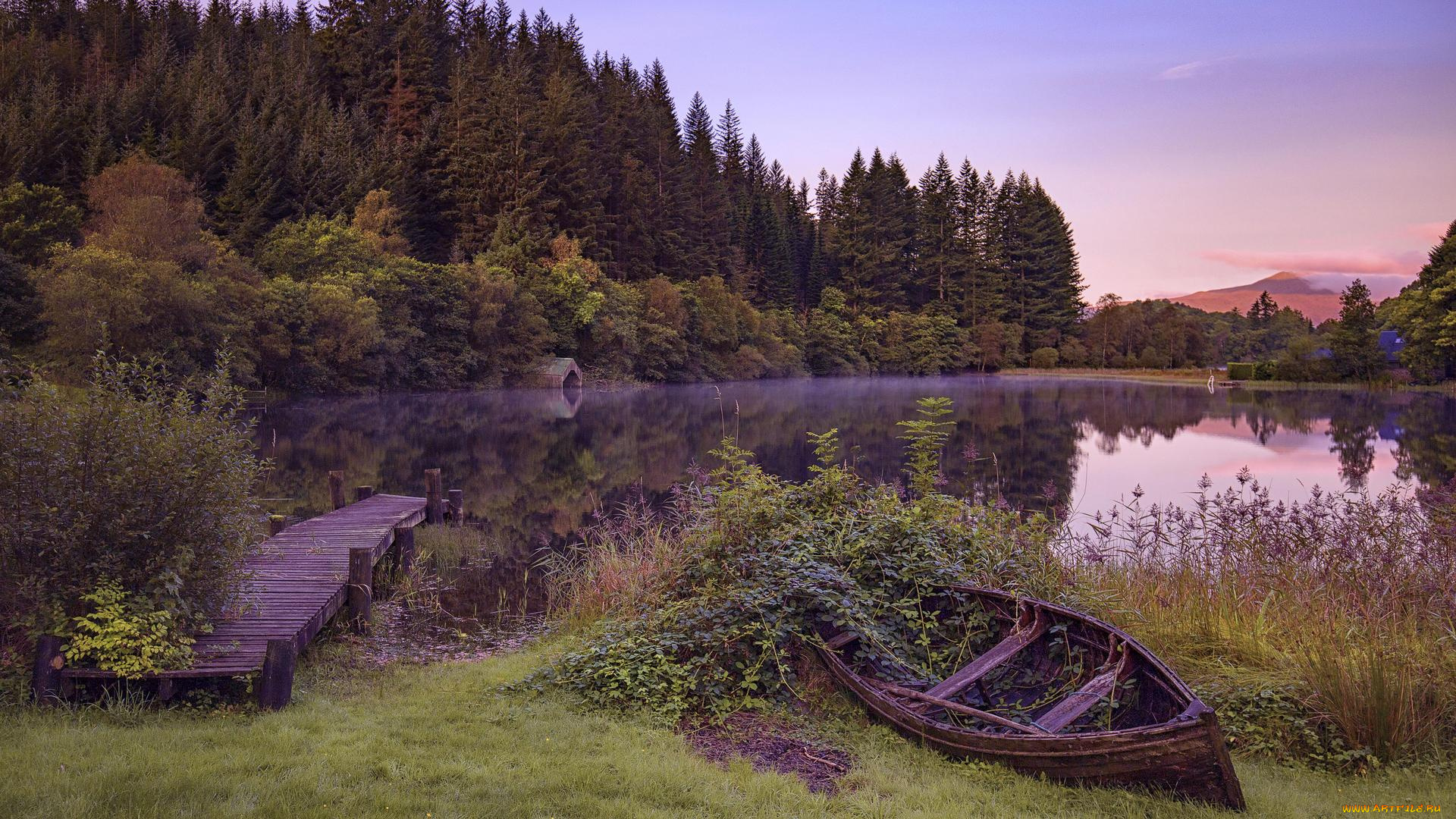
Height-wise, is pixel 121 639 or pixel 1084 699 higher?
pixel 121 639

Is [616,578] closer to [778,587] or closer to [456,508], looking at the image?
[778,587]

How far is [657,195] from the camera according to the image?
220 ft

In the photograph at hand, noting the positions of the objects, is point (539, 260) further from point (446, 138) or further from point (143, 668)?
point (143, 668)

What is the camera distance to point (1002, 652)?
18.3ft

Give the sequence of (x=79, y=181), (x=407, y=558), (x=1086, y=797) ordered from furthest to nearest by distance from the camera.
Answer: (x=79, y=181)
(x=407, y=558)
(x=1086, y=797)

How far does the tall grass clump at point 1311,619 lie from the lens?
4703 mm

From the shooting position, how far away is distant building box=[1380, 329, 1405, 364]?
1913 inches

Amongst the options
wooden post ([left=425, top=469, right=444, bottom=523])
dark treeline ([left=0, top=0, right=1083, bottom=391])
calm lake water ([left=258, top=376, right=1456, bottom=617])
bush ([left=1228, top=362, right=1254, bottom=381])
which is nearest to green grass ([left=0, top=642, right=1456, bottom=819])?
calm lake water ([left=258, top=376, right=1456, bottom=617])

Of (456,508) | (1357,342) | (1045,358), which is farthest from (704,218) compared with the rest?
(456,508)

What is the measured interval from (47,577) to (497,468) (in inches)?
588

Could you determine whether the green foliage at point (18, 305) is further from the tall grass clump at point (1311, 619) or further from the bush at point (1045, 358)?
the bush at point (1045, 358)

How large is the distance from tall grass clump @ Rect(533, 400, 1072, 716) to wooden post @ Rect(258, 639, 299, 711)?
164cm

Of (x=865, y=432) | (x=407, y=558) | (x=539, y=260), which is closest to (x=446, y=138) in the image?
(x=539, y=260)

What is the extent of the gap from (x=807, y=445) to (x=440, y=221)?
41.3 m
